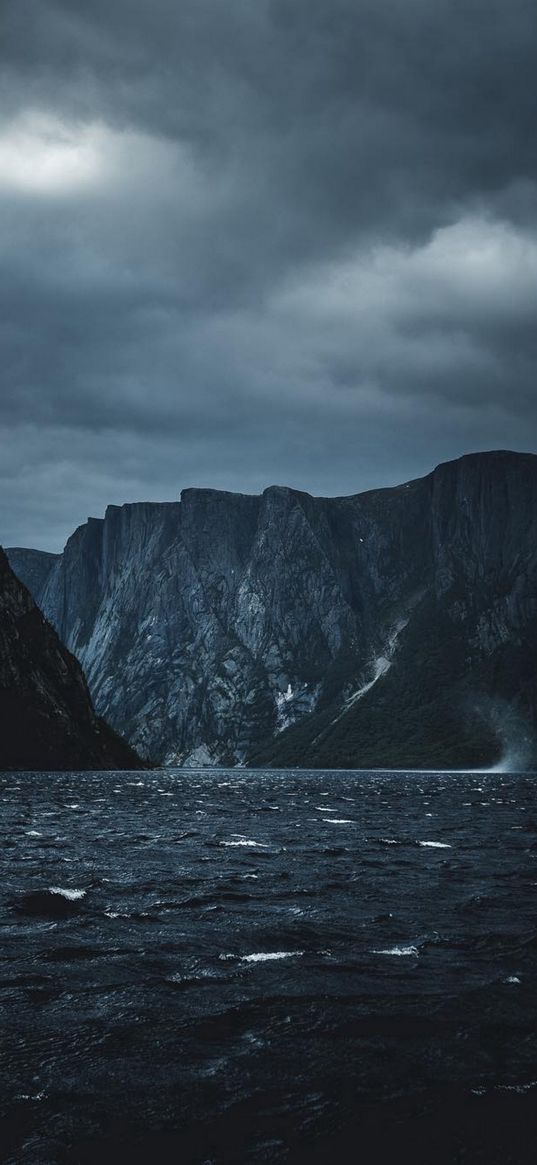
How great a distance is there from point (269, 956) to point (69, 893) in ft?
32.0

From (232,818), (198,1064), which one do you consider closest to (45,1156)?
→ (198,1064)

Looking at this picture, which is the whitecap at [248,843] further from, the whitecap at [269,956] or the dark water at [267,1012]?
the whitecap at [269,956]

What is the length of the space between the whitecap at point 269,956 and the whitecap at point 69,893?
8276mm

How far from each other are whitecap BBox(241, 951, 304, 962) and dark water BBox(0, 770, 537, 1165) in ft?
0.32

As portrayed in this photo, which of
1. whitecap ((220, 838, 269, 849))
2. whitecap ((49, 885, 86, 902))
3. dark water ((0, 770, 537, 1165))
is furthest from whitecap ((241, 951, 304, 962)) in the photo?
whitecap ((220, 838, 269, 849))

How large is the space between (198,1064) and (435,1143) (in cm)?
415

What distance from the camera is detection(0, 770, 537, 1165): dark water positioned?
10938 millimetres

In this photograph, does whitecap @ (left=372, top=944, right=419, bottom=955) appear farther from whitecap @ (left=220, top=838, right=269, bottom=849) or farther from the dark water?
whitecap @ (left=220, top=838, right=269, bottom=849)

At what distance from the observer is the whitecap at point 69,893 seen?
2650cm

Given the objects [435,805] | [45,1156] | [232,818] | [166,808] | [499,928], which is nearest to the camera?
[45,1156]

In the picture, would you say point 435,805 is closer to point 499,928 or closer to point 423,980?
point 499,928

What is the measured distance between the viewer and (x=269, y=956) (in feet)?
65.9

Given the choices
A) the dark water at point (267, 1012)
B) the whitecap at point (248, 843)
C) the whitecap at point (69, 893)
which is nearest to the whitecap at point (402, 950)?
the dark water at point (267, 1012)

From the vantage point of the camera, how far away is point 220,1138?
Answer: 1069 cm
